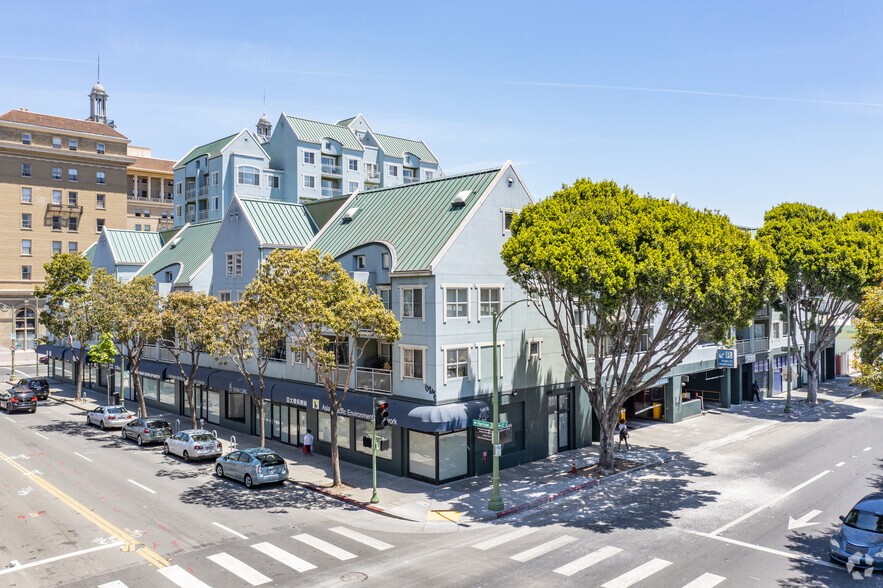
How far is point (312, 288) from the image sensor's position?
2622cm

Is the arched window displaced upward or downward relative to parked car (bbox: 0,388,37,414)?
upward

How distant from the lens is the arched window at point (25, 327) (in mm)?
84562

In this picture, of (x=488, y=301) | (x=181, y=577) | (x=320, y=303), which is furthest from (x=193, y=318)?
(x=181, y=577)

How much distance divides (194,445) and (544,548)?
65.3 feet

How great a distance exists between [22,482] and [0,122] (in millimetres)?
70592

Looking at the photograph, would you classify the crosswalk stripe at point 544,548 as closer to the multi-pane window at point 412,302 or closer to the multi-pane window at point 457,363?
the multi-pane window at point 457,363

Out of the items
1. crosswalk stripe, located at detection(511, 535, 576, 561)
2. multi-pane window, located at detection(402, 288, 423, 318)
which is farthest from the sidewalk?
multi-pane window, located at detection(402, 288, 423, 318)

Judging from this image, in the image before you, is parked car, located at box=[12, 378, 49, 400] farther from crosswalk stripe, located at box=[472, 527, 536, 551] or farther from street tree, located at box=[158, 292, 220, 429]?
crosswalk stripe, located at box=[472, 527, 536, 551]

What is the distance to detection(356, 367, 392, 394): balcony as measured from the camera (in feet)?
98.5

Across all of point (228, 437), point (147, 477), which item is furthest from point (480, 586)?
point (228, 437)

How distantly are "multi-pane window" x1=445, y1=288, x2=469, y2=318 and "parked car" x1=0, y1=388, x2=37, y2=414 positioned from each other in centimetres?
3703

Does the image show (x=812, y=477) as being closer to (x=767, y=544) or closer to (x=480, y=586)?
(x=767, y=544)

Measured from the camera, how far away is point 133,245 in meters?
56.3

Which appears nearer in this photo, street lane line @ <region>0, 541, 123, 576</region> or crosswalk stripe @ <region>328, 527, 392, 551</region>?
street lane line @ <region>0, 541, 123, 576</region>
